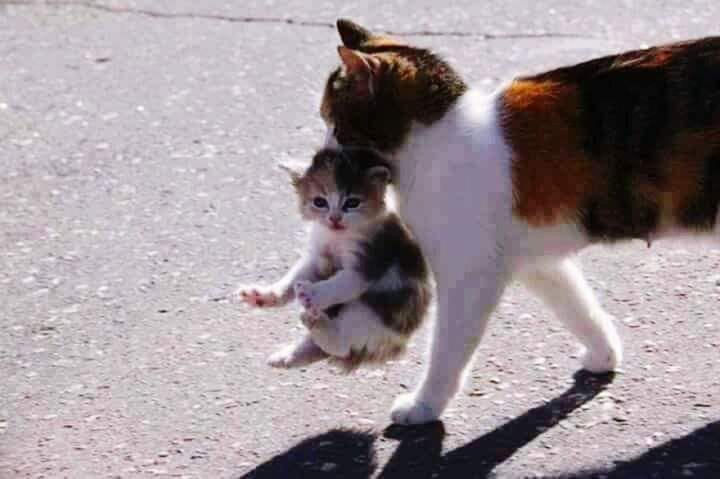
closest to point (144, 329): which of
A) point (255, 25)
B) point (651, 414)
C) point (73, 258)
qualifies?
point (73, 258)

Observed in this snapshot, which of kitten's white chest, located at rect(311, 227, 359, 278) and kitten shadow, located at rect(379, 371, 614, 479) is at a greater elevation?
kitten's white chest, located at rect(311, 227, 359, 278)

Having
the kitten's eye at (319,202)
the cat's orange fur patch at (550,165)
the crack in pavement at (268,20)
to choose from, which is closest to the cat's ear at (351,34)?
the kitten's eye at (319,202)

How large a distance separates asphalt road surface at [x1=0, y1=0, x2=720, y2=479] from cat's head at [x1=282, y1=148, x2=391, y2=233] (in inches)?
22.3

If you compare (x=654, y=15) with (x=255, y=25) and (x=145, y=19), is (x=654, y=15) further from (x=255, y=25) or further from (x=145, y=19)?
(x=145, y=19)

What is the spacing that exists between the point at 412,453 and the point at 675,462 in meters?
0.70

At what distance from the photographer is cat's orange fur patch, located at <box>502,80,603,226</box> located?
3922 millimetres

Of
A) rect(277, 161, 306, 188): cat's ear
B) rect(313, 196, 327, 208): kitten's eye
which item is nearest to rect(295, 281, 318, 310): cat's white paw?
rect(313, 196, 327, 208): kitten's eye

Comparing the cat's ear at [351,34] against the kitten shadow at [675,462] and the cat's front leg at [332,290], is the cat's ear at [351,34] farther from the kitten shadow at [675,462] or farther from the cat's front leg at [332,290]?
the kitten shadow at [675,462]

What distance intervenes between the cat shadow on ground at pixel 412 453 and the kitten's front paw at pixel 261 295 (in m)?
0.42

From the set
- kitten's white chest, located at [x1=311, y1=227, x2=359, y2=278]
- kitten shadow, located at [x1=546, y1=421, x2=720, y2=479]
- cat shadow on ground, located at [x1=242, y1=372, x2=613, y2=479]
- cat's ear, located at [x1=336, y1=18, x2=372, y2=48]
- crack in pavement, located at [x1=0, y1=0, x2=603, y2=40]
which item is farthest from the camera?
crack in pavement, located at [x1=0, y1=0, x2=603, y2=40]

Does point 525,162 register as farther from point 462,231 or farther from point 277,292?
point 277,292

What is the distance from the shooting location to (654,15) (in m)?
7.52

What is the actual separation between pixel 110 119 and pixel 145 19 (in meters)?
1.53

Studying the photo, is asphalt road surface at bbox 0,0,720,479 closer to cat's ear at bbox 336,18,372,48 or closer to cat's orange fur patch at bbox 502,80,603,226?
cat's orange fur patch at bbox 502,80,603,226
